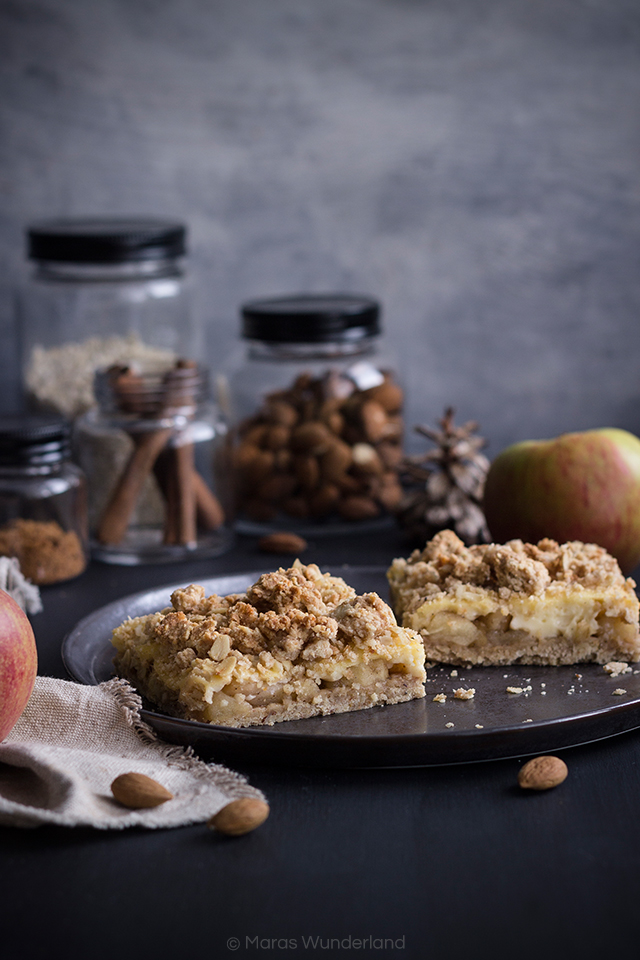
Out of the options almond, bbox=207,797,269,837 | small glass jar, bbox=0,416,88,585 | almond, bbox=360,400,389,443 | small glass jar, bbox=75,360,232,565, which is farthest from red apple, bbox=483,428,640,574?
almond, bbox=207,797,269,837

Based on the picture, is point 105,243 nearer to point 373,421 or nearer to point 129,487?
point 129,487

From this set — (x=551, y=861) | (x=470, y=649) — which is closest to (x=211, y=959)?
(x=551, y=861)

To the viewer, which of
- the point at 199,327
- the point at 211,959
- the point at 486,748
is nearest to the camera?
the point at 211,959

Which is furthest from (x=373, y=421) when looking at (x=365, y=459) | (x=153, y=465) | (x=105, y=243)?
(x=105, y=243)

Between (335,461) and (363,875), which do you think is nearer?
(363,875)

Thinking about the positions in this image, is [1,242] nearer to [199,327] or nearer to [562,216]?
[199,327]

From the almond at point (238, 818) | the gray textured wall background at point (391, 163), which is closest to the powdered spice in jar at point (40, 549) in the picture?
the gray textured wall background at point (391, 163)

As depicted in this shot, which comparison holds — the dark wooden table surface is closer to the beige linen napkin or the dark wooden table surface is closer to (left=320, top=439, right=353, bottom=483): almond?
the beige linen napkin

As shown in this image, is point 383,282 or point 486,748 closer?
point 486,748
